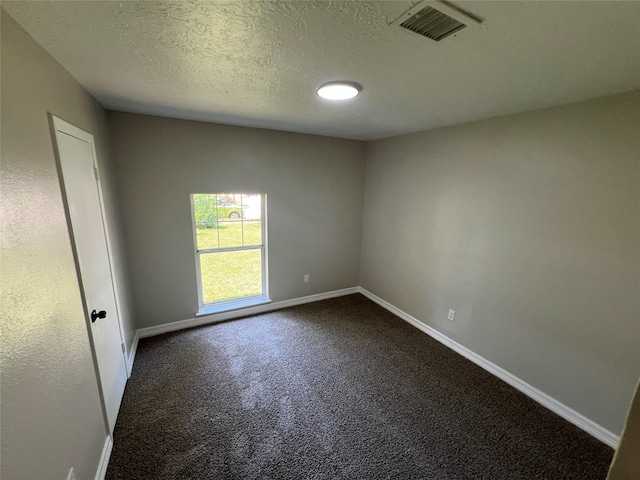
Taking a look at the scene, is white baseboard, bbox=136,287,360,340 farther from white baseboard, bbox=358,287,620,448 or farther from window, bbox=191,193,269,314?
white baseboard, bbox=358,287,620,448

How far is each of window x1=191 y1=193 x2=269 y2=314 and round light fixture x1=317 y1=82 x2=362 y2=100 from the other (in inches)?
71.7

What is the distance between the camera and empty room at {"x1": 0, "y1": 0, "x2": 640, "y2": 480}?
3.45 ft

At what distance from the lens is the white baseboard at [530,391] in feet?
6.32

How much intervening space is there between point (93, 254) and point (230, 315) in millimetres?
1924

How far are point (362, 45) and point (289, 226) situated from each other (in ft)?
8.49

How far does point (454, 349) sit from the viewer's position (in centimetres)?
293

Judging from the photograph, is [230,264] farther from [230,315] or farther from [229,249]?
[230,315]

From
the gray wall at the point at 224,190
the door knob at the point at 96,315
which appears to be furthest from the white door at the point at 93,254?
the gray wall at the point at 224,190

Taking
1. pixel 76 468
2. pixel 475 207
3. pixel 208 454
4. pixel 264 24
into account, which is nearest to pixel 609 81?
pixel 475 207

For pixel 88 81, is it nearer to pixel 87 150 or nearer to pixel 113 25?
pixel 87 150

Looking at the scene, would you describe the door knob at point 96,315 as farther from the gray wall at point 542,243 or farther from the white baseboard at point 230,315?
the gray wall at point 542,243

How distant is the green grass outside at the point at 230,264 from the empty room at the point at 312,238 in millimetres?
30

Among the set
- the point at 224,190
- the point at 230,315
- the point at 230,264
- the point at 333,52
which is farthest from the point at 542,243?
the point at 230,315

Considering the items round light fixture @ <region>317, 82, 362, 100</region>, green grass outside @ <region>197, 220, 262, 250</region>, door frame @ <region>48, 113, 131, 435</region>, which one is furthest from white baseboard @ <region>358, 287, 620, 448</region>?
door frame @ <region>48, 113, 131, 435</region>
